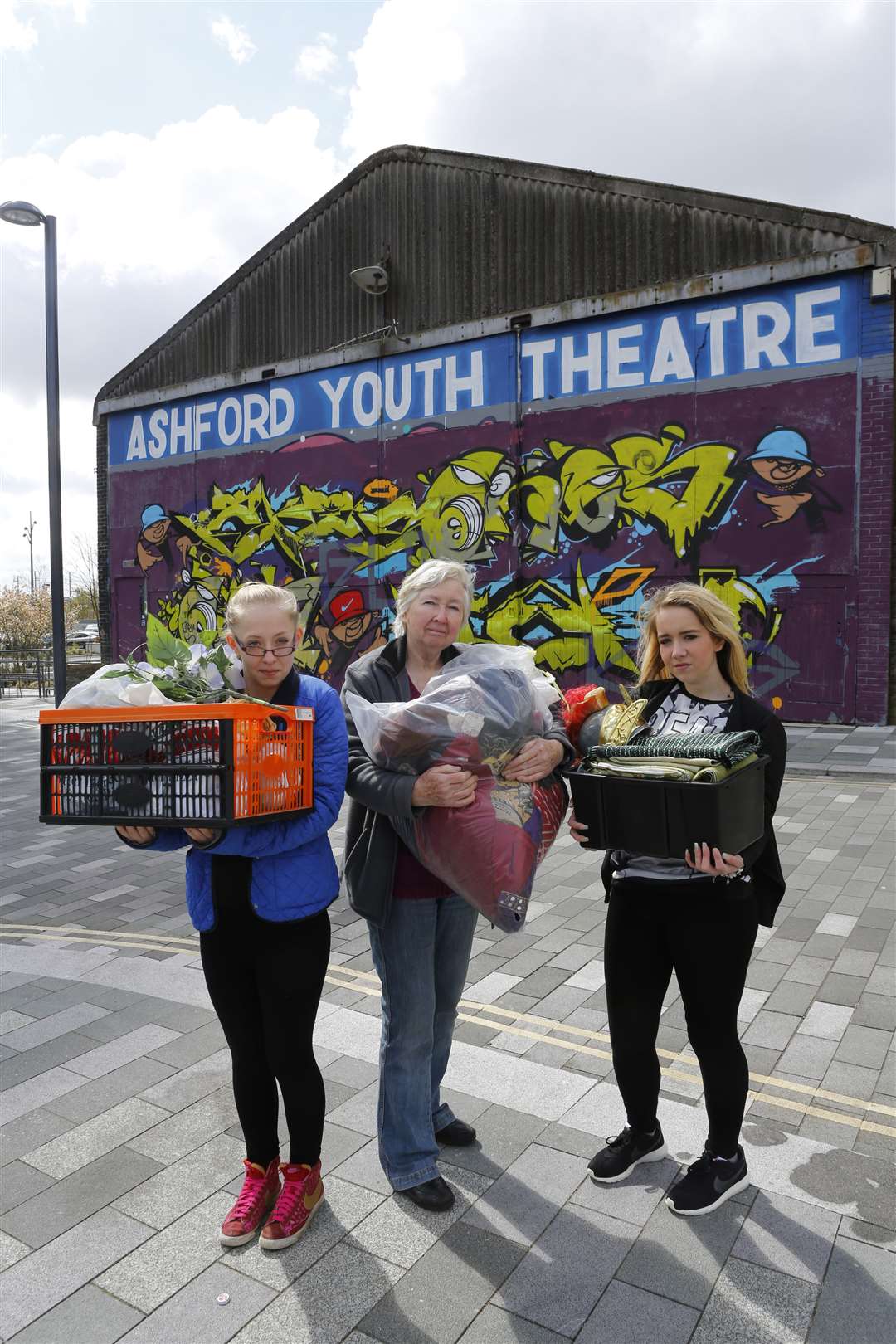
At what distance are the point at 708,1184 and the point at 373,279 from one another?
15704 mm

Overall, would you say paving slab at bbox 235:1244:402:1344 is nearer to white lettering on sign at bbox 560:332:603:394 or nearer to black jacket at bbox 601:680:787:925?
black jacket at bbox 601:680:787:925

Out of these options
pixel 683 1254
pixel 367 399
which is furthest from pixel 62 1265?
pixel 367 399

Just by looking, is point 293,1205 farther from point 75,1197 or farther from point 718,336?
point 718,336

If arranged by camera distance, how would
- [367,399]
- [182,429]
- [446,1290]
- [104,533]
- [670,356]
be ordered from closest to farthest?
[446,1290], [670,356], [367,399], [182,429], [104,533]

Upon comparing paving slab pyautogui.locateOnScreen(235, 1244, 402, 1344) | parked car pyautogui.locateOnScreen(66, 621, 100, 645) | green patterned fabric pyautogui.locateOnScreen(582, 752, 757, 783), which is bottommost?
paving slab pyautogui.locateOnScreen(235, 1244, 402, 1344)

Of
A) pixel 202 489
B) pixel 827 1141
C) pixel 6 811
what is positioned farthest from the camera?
pixel 202 489

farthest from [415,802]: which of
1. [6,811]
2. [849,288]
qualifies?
[849,288]

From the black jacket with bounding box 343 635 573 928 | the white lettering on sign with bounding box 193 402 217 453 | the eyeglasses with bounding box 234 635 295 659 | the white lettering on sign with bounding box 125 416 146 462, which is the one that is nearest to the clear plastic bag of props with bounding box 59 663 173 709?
the eyeglasses with bounding box 234 635 295 659

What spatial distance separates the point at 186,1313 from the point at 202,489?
17590 millimetres

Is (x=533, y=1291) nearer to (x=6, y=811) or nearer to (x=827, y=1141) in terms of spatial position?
(x=827, y=1141)

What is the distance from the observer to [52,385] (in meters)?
11.7

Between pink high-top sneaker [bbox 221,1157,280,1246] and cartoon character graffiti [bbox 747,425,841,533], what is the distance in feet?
37.6

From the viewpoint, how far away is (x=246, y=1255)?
252 cm

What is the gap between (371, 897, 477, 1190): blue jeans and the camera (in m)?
2.69
